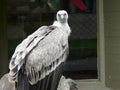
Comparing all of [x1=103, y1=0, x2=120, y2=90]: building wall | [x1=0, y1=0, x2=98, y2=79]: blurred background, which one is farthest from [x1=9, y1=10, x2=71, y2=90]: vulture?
[x1=103, y1=0, x2=120, y2=90]: building wall

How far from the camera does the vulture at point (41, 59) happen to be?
4.54m

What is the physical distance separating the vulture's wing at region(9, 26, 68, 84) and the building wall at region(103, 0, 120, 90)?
Result: 10.6 ft

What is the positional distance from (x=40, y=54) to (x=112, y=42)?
3.72 metres

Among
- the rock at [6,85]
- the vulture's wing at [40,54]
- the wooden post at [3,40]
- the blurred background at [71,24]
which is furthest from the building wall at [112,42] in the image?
the vulture's wing at [40,54]

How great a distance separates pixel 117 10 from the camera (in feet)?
27.2

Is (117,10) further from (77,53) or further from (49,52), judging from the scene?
(49,52)

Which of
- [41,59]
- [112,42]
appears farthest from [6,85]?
[112,42]

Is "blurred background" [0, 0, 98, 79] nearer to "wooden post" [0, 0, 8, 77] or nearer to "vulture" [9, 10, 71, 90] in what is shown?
"wooden post" [0, 0, 8, 77]

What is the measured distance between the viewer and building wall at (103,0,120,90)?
27.2 ft

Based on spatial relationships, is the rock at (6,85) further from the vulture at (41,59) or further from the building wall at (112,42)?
the building wall at (112,42)

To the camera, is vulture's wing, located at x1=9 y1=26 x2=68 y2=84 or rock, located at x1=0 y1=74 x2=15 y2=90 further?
rock, located at x1=0 y1=74 x2=15 y2=90

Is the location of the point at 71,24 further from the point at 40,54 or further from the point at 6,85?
the point at 40,54

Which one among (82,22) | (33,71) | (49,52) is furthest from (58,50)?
(82,22)

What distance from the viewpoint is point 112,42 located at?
838cm
